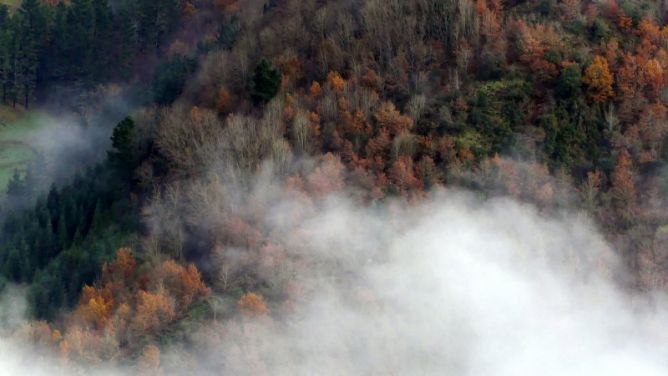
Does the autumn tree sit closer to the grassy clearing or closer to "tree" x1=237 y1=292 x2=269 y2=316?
"tree" x1=237 y1=292 x2=269 y2=316

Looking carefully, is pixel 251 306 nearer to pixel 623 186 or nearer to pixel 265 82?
pixel 265 82

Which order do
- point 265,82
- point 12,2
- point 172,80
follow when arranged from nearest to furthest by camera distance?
point 265,82, point 172,80, point 12,2

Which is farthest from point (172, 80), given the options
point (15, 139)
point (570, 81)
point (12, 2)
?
point (12, 2)

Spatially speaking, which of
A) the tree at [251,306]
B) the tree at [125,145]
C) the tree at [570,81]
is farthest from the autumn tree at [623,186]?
the tree at [125,145]

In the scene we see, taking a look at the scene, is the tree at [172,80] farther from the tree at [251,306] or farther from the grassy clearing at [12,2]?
the grassy clearing at [12,2]

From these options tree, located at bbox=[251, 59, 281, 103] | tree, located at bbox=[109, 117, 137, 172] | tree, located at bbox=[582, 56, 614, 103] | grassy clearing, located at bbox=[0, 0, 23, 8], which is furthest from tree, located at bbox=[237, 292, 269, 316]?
grassy clearing, located at bbox=[0, 0, 23, 8]

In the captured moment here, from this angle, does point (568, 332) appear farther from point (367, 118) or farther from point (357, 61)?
point (357, 61)
